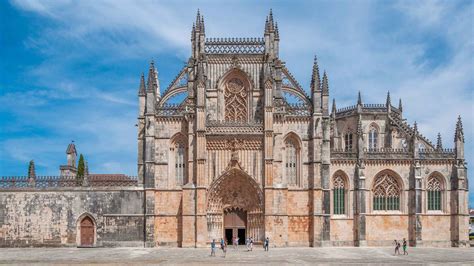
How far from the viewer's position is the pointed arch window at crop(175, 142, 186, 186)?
45.3 meters

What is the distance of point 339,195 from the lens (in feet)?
159

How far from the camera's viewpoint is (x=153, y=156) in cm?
4478

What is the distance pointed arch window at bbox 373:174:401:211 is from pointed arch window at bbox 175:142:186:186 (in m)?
17.9

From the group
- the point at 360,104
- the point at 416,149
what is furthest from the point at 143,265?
the point at 360,104

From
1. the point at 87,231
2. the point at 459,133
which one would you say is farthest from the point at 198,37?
the point at 459,133

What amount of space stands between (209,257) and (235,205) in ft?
32.2

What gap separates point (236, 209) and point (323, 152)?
359 inches

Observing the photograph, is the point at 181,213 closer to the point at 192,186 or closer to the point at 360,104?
the point at 192,186


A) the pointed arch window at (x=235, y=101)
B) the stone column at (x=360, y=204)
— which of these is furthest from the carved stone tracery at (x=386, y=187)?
the pointed arch window at (x=235, y=101)

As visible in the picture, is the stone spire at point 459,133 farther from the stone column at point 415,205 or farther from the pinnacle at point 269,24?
the pinnacle at point 269,24

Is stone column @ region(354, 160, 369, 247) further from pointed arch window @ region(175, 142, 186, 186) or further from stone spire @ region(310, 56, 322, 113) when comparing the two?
pointed arch window @ region(175, 142, 186, 186)

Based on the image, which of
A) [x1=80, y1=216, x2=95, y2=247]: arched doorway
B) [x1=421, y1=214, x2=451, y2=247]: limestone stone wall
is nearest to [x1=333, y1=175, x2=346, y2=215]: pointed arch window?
[x1=421, y1=214, x2=451, y2=247]: limestone stone wall

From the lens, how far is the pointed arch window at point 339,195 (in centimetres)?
4838

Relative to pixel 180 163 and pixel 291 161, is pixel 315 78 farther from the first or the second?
pixel 180 163
